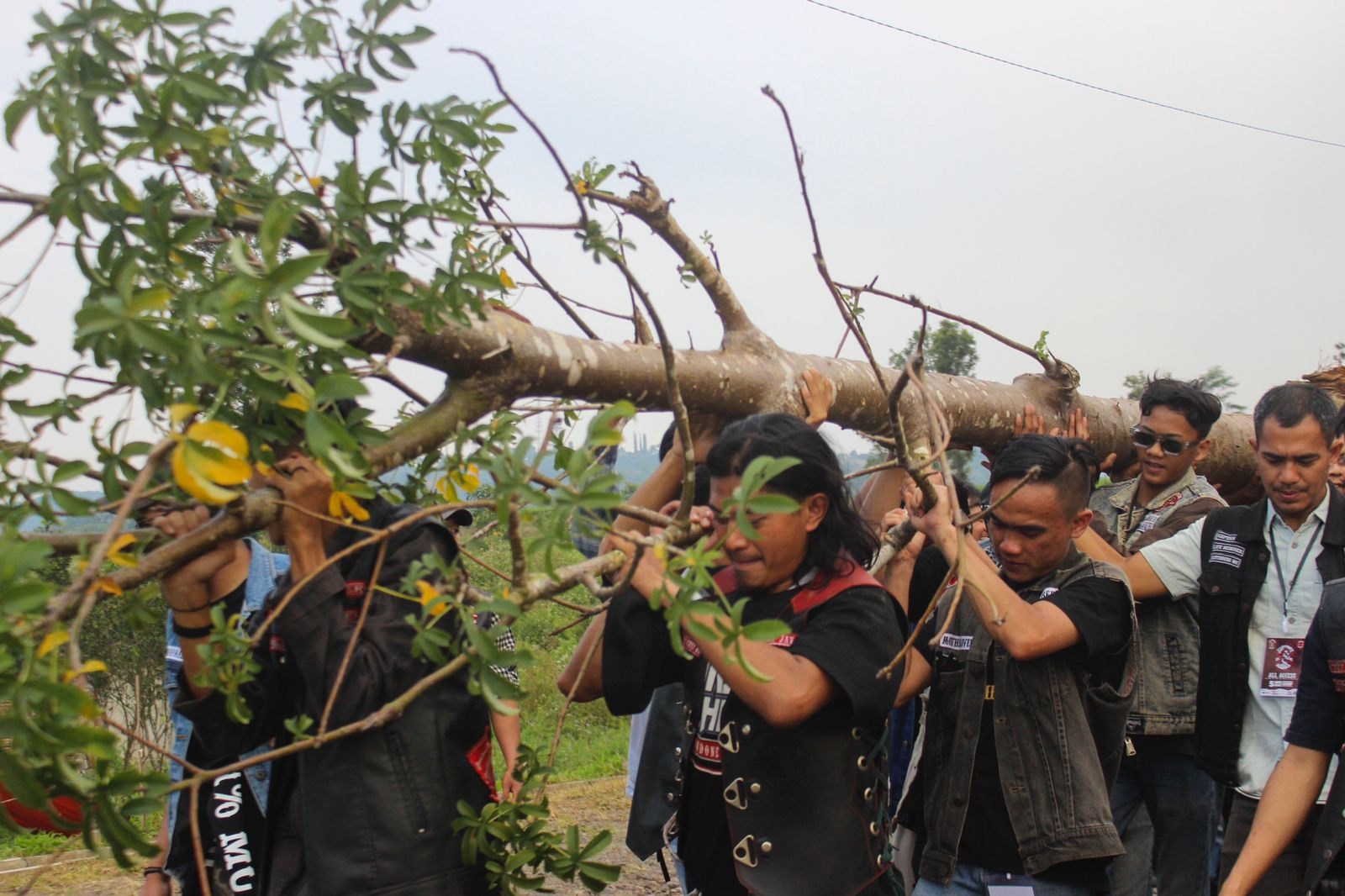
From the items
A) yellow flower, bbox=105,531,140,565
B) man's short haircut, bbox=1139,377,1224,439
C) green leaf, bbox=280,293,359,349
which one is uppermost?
man's short haircut, bbox=1139,377,1224,439

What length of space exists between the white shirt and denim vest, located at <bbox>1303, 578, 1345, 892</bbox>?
2.01ft

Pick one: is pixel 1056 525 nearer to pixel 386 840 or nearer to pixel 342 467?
pixel 386 840

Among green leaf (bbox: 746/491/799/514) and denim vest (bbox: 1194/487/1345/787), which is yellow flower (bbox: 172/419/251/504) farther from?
denim vest (bbox: 1194/487/1345/787)

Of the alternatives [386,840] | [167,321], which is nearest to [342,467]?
[167,321]

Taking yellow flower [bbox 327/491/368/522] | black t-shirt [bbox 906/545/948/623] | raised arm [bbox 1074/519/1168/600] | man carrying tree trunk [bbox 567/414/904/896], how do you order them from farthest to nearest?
1. raised arm [bbox 1074/519/1168/600]
2. black t-shirt [bbox 906/545/948/623]
3. man carrying tree trunk [bbox 567/414/904/896]
4. yellow flower [bbox 327/491/368/522]

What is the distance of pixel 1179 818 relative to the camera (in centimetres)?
372

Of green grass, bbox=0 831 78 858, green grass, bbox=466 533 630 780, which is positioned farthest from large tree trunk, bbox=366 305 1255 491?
green grass, bbox=0 831 78 858

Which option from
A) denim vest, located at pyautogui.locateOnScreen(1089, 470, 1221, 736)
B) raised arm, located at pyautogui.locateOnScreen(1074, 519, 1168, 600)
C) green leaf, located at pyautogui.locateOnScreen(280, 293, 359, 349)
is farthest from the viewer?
denim vest, located at pyautogui.locateOnScreen(1089, 470, 1221, 736)

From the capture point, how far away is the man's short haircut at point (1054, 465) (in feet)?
9.86

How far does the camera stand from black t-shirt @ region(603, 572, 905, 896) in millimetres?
→ 2400

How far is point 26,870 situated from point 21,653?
408 cm

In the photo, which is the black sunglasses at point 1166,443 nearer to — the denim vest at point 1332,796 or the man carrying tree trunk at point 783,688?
the denim vest at point 1332,796

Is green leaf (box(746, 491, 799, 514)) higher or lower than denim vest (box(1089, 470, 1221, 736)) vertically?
higher

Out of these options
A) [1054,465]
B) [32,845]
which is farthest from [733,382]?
[32,845]
